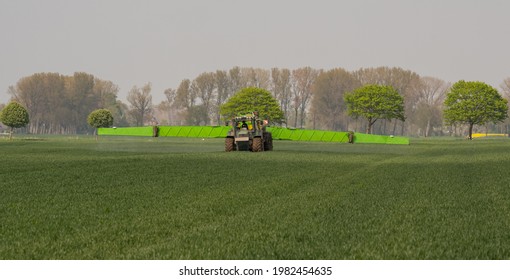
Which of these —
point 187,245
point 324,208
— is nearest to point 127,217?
point 187,245

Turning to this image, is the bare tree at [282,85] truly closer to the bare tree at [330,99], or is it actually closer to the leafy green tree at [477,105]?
the bare tree at [330,99]

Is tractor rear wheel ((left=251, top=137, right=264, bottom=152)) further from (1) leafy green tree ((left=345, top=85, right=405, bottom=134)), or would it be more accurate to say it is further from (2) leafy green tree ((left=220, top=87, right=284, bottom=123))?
(1) leafy green tree ((left=345, top=85, right=405, bottom=134))

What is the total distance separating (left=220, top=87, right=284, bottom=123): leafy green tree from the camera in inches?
4102

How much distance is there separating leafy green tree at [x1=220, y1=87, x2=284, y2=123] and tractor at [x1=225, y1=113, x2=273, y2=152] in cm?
6548

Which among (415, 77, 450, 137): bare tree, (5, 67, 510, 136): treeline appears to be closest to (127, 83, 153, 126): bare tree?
(5, 67, 510, 136): treeline

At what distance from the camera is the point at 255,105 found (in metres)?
105

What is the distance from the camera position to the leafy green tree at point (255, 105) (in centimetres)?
10419

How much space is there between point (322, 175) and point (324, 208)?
8.23 m

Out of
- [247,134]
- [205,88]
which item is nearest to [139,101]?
[205,88]

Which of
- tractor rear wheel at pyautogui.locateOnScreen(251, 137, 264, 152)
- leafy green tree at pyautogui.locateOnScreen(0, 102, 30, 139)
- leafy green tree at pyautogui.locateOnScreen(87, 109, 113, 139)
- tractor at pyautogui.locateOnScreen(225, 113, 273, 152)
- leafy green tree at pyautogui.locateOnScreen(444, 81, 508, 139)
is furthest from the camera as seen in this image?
leafy green tree at pyautogui.locateOnScreen(87, 109, 113, 139)

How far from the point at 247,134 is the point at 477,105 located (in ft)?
248

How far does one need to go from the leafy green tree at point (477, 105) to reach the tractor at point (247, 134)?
7126cm

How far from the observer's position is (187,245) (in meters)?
7.78

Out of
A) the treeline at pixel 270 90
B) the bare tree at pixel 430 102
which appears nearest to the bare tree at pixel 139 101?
the treeline at pixel 270 90
